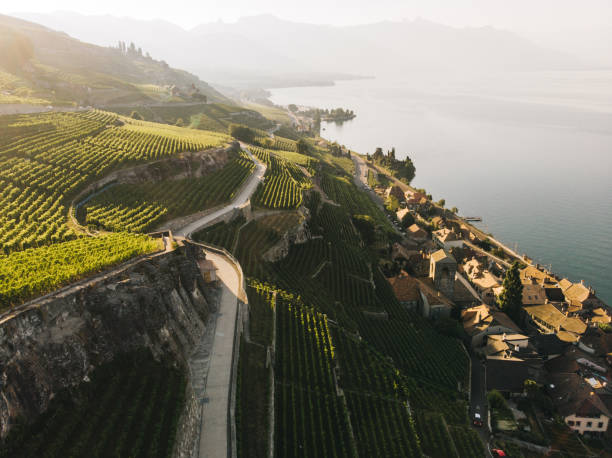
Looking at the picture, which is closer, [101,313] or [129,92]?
[101,313]

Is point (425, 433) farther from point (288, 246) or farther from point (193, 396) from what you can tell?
point (288, 246)

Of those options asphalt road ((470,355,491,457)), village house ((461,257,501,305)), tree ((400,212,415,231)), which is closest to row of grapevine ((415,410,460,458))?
asphalt road ((470,355,491,457))

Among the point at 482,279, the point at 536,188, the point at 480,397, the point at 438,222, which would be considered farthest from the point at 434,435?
the point at 536,188

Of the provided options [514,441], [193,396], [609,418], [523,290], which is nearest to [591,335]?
[523,290]

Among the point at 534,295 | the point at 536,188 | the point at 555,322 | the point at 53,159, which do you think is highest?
the point at 53,159

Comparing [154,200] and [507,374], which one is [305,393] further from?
[154,200]

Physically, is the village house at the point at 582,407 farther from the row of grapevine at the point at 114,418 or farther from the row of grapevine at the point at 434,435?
the row of grapevine at the point at 114,418
